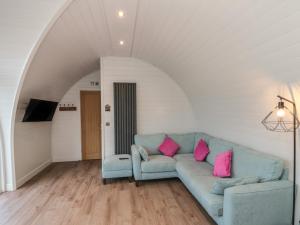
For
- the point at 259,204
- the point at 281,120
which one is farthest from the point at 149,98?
the point at 259,204

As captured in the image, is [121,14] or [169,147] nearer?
[121,14]

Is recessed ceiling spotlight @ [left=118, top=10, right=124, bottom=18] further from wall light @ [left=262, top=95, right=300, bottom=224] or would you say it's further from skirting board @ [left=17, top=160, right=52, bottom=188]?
skirting board @ [left=17, top=160, right=52, bottom=188]

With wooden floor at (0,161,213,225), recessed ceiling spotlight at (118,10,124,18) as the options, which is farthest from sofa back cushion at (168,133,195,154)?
recessed ceiling spotlight at (118,10,124,18)

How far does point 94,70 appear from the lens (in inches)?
206

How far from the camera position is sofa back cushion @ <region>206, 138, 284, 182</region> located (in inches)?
85.6

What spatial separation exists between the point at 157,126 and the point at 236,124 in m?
2.01

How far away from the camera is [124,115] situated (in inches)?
174

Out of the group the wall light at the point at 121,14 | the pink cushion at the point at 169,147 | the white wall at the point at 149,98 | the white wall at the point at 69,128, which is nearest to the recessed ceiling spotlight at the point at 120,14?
the wall light at the point at 121,14

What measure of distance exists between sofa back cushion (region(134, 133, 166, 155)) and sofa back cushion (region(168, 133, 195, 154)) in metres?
0.28

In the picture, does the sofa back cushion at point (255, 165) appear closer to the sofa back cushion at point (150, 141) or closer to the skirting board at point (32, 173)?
the sofa back cushion at point (150, 141)

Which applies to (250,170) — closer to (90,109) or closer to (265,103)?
(265,103)

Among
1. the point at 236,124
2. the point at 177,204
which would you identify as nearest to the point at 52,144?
the point at 177,204

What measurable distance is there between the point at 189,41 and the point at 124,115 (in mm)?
2380

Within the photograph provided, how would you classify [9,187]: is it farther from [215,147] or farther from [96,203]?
[215,147]
